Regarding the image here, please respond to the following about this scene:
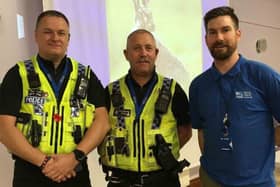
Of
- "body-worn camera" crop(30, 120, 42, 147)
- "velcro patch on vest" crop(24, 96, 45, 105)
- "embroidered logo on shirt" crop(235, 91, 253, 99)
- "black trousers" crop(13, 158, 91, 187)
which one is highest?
"velcro patch on vest" crop(24, 96, 45, 105)

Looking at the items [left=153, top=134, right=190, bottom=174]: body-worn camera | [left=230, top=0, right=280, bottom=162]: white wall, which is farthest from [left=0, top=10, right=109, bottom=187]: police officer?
[left=230, top=0, right=280, bottom=162]: white wall

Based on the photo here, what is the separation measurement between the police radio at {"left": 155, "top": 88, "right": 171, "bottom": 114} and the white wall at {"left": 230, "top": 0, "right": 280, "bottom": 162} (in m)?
3.68

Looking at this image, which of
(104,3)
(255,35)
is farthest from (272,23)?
(104,3)

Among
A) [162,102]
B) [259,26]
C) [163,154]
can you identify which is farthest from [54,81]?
[259,26]

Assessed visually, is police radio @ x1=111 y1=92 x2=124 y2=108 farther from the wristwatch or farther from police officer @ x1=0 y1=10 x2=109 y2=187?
the wristwatch

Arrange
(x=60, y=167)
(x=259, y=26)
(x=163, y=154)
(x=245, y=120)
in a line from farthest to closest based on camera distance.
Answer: (x=259, y=26)
(x=163, y=154)
(x=245, y=120)
(x=60, y=167)

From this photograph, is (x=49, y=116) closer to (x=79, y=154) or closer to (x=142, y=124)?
(x=79, y=154)

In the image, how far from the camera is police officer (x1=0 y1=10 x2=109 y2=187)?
199 centimetres

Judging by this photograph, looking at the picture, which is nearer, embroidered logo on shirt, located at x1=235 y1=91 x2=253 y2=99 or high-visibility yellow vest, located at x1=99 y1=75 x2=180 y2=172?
embroidered logo on shirt, located at x1=235 y1=91 x2=253 y2=99

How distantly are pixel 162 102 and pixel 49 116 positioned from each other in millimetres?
632

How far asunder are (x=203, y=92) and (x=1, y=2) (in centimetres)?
150

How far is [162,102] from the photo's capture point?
2.29 metres

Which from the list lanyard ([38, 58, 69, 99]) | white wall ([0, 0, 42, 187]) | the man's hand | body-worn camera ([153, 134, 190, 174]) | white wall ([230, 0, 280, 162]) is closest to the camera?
the man's hand

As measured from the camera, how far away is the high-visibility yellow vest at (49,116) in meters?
2.02
